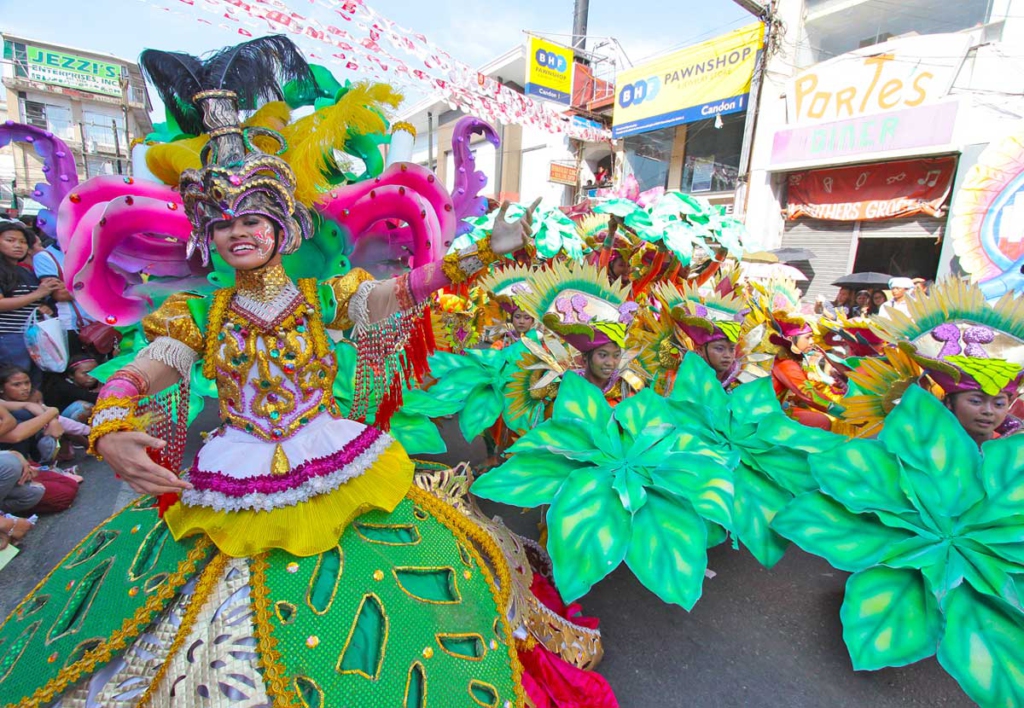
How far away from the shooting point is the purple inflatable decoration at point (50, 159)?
2.10m

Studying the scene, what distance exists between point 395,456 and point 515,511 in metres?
1.46

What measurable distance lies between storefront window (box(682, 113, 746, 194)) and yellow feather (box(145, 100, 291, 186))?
11199 mm

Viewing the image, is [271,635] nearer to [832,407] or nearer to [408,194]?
[408,194]

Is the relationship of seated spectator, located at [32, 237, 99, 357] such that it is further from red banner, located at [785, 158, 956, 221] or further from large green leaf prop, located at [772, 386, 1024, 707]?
red banner, located at [785, 158, 956, 221]

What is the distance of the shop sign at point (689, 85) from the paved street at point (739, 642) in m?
9.86

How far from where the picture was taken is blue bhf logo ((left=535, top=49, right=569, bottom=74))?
12383 millimetres

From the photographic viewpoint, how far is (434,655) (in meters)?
1.17

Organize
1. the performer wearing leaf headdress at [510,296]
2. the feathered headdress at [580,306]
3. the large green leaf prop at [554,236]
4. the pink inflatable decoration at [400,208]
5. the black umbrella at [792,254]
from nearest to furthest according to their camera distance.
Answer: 1. the pink inflatable decoration at [400,208]
2. the feathered headdress at [580,306]
3. the performer wearing leaf headdress at [510,296]
4. the large green leaf prop at [554,236]
5. the black umbrella at [792,254]

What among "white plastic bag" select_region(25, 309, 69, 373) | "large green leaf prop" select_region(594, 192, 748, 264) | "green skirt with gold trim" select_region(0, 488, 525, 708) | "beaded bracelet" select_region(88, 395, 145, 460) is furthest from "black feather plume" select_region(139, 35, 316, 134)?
"white plastic bag" select_region(25, 309, 69, 373)

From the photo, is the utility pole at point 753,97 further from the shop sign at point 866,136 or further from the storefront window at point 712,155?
the storefront window at point 712,155

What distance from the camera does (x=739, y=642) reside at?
1960 mm

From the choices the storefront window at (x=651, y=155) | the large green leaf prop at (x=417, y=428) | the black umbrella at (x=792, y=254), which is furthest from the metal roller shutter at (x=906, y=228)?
the large green leaf prop at (x=417, y=428)

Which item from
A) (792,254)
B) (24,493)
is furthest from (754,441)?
(792,254)

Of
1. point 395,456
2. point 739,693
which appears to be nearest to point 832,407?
point 739,693
